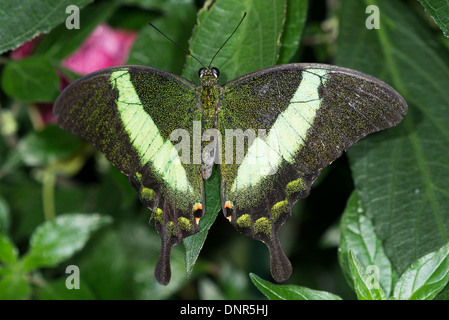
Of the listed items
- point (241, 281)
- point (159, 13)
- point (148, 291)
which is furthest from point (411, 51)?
point (148, 291)

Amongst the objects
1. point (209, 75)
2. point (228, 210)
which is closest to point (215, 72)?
point (209, 75)

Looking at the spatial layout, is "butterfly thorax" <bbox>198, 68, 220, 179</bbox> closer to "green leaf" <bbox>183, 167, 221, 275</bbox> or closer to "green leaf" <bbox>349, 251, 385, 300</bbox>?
"green leaf" <bbox>183, 167, 221, 275</bbox>

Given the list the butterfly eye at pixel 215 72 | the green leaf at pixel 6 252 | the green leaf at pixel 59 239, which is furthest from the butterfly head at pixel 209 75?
the green leaf at pixel 6 252

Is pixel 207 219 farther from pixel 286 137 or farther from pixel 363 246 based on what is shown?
pixel 363 246

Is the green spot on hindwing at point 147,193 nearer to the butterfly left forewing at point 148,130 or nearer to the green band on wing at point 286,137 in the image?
the butterfly left forewing at point 148,130

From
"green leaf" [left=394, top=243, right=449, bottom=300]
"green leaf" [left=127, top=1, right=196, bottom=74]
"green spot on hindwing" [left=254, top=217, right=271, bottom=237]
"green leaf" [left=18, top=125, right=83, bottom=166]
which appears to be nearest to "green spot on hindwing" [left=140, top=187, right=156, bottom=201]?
"green spot on hindwing" [left=254, top=217, right=271, bottom=237]
